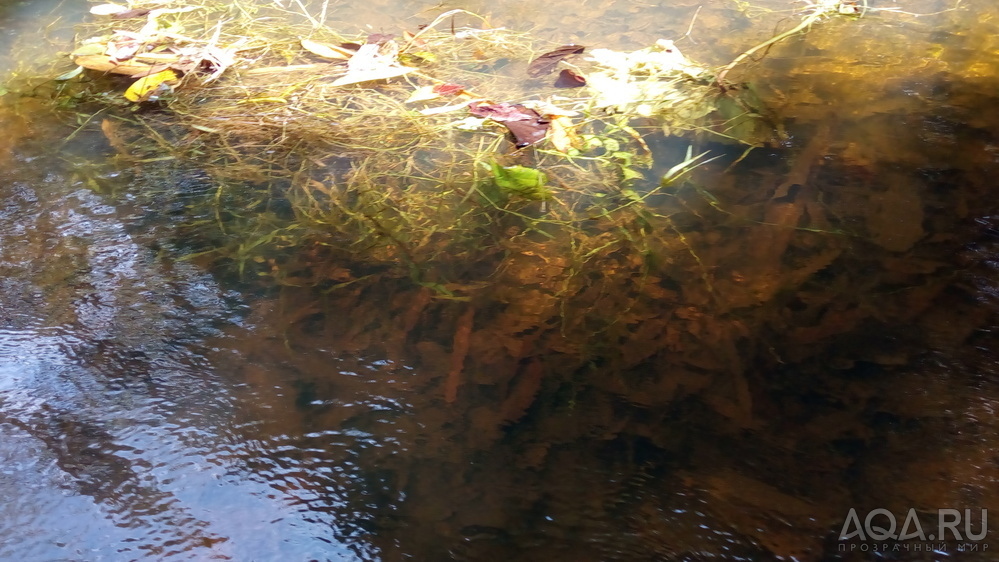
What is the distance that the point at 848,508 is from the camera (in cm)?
82

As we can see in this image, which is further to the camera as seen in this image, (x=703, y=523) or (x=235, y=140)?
(x=235, y=140)

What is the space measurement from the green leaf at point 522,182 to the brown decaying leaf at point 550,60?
544 millimetres

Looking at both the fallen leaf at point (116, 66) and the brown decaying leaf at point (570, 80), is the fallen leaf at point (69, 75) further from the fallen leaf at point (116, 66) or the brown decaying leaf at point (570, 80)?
the brown decaying leaf at point (570, 80)

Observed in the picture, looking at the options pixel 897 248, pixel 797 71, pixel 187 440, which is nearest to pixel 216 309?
pixel 187 440

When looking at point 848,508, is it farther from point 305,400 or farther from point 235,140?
point 235,140

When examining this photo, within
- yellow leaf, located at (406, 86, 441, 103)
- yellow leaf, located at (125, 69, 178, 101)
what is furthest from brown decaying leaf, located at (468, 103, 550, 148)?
yellow leaf, located at (125, 69, 178, 101)

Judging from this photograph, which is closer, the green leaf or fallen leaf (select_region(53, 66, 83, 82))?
the green leaf

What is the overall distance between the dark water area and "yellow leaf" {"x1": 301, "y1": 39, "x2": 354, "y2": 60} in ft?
2.21

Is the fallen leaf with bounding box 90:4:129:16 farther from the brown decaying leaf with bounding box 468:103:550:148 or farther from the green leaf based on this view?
the green leaf

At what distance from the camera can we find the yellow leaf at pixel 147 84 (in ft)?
5.70

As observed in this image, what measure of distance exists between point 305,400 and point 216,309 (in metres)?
0.29

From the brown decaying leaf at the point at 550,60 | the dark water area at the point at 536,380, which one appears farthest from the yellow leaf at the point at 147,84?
the brown decaying leaf at the point at 550,60

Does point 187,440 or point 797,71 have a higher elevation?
point 797,71

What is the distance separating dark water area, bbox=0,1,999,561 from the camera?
830 millimetres
